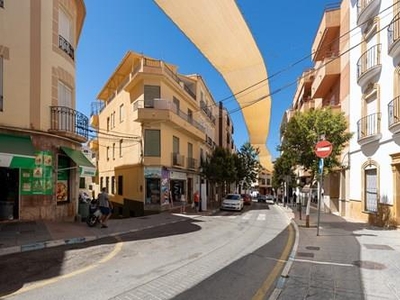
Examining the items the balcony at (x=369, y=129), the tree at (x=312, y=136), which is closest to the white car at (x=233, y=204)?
the tree at (x=312, y=136)

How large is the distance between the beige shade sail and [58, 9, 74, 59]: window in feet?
28.4

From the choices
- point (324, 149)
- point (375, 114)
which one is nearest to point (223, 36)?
point (324, 149)

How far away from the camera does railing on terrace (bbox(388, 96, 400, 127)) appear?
1399 cm

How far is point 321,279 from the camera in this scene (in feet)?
22.4

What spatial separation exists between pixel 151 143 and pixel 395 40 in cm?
1758

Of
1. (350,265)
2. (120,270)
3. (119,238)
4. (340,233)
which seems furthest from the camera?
(340,233)

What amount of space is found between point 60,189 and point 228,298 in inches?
517

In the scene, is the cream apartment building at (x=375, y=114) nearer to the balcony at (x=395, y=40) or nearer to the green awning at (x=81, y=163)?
the balcony at (x=395, y=40)

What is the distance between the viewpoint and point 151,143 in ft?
87.6

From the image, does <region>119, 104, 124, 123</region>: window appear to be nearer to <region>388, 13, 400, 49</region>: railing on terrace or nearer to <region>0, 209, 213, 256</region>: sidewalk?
<region>0, 209, 213, 256</region>: sidewalk

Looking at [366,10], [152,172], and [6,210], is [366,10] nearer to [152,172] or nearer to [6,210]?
[152,172]

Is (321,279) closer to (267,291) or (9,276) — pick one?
(267,291)

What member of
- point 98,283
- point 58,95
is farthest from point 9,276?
point 58,95

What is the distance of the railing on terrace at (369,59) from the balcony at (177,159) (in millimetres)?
15222
